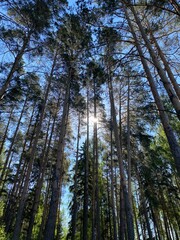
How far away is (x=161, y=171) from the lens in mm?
14844

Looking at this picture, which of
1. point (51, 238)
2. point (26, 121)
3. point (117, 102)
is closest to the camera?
point (51, 238)

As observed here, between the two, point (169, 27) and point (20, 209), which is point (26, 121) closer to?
point (20, 209)

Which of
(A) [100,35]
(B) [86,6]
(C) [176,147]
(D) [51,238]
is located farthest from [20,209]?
(B) [86,6]

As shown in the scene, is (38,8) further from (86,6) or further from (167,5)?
(167,5)

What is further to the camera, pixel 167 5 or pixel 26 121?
pixel 26 121

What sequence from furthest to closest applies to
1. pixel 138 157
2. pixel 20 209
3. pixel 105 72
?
pixel 138 157, pixel 105 72, pixel 20 209

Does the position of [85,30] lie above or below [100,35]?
above

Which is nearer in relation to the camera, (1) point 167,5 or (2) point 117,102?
(1) point 167,5

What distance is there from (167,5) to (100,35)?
2380mm

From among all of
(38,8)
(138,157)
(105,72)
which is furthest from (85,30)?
(138,157)

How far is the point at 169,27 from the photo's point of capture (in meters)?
6.82

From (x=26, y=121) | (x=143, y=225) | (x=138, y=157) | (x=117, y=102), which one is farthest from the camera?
(x=143, y=225)

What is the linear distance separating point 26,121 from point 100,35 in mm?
10303

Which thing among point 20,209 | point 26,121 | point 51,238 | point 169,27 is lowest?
point 51,238
